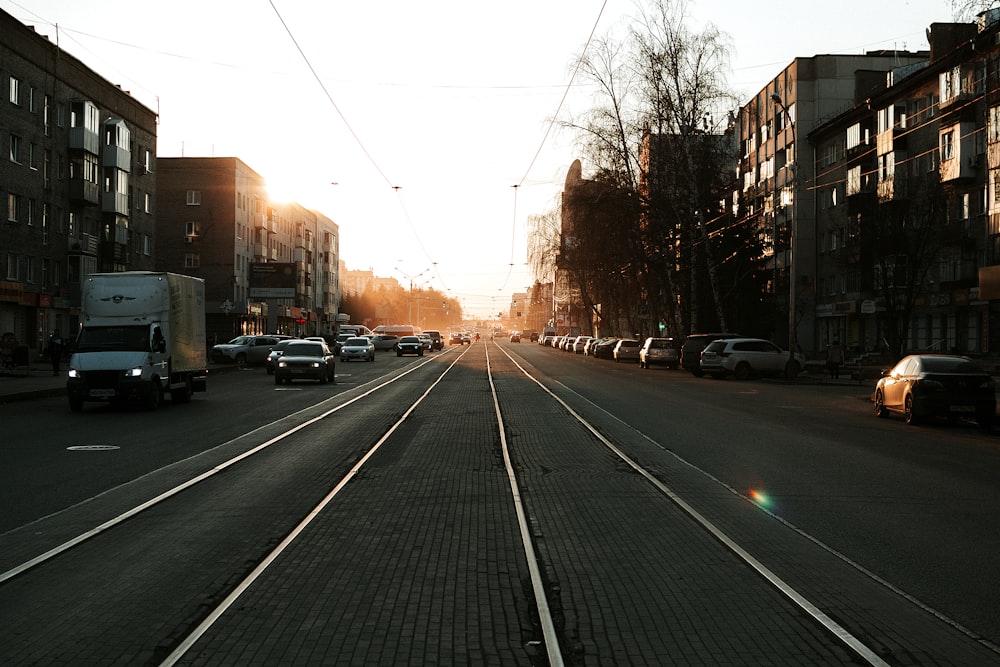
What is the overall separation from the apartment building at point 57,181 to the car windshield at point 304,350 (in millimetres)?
16799

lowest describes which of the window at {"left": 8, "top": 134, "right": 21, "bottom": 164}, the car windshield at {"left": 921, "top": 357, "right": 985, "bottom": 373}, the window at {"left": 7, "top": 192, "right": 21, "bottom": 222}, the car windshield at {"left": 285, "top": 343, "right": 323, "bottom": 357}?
the car windshield at {"left": 285, "top": 343, "right": 323, "bottom": 357}

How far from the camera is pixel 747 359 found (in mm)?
38281

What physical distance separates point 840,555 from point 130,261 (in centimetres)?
5761

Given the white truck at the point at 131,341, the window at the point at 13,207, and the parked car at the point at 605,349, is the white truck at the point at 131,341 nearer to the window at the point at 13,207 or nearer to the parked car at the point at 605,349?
the window at the point at 13,207

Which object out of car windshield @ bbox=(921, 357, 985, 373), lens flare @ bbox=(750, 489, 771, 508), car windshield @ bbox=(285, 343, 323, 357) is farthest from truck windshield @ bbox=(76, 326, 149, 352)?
car windshield @ bbox=(921, 357, 985, 373)

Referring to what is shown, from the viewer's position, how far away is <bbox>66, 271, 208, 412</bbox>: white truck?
821 inches

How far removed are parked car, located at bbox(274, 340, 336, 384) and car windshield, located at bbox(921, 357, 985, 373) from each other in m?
20.4

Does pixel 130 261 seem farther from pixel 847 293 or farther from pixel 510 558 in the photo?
pixel 510 558

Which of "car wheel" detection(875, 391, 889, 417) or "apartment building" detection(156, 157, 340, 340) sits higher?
"apartment building" detection(156, 157, 340, 340)

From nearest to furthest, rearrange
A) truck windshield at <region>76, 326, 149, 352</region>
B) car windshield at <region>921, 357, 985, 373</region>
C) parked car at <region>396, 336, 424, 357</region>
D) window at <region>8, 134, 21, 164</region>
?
1. car windshield at <region>921, 357, 985, 373</region>
2. truck windshield at <region>76, 326, 149, 352</region>
3. window at <region>8, 134, 21, 164</region>
4. parked car at <region>396, 336, 424, 357</region>

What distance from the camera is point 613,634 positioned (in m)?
5.02

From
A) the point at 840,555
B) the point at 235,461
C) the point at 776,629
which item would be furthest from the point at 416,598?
the point at 235,461

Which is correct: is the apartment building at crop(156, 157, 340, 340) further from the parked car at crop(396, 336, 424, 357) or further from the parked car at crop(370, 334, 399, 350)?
the parked car at crop(396, 336, 424, 357)

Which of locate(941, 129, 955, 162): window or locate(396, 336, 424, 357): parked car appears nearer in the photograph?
locate(941, 129, 955, 162): window
